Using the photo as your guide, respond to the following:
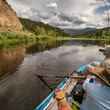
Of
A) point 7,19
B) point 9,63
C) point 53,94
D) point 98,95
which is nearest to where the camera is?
point 98,95

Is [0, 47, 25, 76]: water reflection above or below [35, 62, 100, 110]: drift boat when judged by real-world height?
below

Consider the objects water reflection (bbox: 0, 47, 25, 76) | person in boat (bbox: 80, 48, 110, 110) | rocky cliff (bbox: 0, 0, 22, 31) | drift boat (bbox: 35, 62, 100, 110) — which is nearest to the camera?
person in boat (bbox: 80, 48, 110, 110)

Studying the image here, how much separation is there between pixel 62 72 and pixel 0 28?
92.2 metres

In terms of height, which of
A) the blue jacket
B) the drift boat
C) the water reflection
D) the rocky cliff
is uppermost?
the rocky cliff

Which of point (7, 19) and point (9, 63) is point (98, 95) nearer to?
point (9, 63)

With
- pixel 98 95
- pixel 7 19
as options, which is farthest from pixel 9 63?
pixel 7 19

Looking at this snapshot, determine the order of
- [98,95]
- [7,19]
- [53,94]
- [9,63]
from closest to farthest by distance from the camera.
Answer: [98,95], [53,94], [9,63], [7,19]

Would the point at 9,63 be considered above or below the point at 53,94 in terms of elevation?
below

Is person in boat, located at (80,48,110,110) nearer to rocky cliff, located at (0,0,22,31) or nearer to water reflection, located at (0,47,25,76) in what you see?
water reflection, located at (0,47,25,76)

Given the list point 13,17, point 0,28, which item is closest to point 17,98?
point 0,28

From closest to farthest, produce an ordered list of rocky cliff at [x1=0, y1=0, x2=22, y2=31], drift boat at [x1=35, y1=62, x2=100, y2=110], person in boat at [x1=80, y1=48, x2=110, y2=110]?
person in boat at [x1=80, y1=48, x2=110, y2=110] → drift boat at [x1=35, y1=62, x2=100, y2=110] → rocky cliff at [x1=0, y1=0, x2=22, y2=31]

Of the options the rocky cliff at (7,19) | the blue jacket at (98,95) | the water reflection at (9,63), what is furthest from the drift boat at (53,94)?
the rocky cliff at (7,19)

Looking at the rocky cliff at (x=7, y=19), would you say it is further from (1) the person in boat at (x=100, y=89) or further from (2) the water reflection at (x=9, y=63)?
(1) the person in boat at (x=100, y=89)

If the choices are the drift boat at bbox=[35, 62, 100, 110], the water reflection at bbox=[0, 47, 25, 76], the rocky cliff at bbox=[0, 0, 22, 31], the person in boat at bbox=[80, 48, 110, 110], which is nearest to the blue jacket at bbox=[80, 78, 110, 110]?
the person in boat at bbox=[80, 48, 110, 110]
